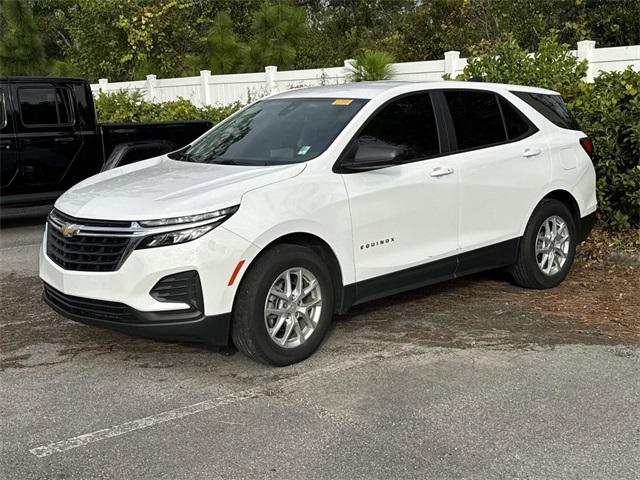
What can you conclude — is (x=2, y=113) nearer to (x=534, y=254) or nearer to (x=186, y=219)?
(x=186, y=219)

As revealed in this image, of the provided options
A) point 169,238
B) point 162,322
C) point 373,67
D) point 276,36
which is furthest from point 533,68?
point 276,36

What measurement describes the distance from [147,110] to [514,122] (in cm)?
1037

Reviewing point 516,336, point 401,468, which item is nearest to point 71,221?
point 401,468

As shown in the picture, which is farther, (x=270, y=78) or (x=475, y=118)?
(x=270, y=78)

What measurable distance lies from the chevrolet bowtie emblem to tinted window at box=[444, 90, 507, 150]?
9.59ft

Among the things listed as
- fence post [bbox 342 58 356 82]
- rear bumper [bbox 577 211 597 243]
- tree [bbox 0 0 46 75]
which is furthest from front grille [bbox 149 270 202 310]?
tree [bbox 0 0 46 75]

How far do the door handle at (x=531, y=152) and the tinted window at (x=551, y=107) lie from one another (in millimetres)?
456

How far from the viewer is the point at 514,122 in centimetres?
673

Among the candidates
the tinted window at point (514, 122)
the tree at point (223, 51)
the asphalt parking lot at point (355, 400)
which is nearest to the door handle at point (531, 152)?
the tinted window at point (514, 122)

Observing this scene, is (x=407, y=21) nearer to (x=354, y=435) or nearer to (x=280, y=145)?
(x=280, y=145)

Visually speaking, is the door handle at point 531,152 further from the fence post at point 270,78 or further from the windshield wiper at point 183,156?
the fence post at point 270,78

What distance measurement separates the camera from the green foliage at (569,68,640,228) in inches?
315

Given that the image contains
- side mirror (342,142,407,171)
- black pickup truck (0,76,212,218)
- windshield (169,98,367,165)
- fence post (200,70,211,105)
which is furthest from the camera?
fence post (200,70,211,105)

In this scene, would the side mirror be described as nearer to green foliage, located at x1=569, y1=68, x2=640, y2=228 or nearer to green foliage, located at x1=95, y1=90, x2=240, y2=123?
green foliage, located at x1=569, y1=68, x2=640, y2=228
